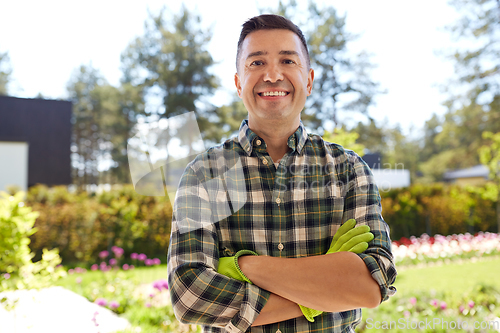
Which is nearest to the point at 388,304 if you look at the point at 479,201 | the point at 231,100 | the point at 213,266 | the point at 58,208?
the point at 213,266

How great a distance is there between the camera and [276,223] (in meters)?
1.11

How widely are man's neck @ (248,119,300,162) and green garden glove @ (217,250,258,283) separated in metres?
0.40

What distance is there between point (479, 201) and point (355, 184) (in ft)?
28.6

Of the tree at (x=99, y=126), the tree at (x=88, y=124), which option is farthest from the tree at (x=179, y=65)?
the tree at (x=88, y=124)

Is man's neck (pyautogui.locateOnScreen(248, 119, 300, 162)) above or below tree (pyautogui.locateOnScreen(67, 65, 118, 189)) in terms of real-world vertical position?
below

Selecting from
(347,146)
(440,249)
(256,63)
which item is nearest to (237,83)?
(256,63)

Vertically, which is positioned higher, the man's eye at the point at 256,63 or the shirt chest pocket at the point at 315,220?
the man's eye at the point at 256,63

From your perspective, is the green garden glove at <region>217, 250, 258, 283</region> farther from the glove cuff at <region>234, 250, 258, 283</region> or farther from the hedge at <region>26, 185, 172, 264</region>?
the hedge at <region>26, 185, 172, 264</region>

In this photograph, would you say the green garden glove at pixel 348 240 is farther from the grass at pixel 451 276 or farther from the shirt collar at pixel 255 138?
the grass at pixel 451 276

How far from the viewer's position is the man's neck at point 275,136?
3.98 feet

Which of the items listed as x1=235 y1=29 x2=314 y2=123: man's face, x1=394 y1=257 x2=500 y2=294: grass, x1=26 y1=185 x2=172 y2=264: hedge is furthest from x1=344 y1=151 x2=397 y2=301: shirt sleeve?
x1=26 y1=185 x2=172 y2=264: hedge

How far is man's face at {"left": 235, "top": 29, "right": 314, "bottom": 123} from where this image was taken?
114 centimetres

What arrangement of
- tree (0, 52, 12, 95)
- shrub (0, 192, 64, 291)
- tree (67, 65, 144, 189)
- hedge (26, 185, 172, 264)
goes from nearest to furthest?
shrub (0, 192, 64, 291)
hedge (26, 185, 172, 264)
tree (67, 65, 144, 189)
tree (0, 52, 12, 95)

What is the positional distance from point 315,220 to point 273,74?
0.52 m
